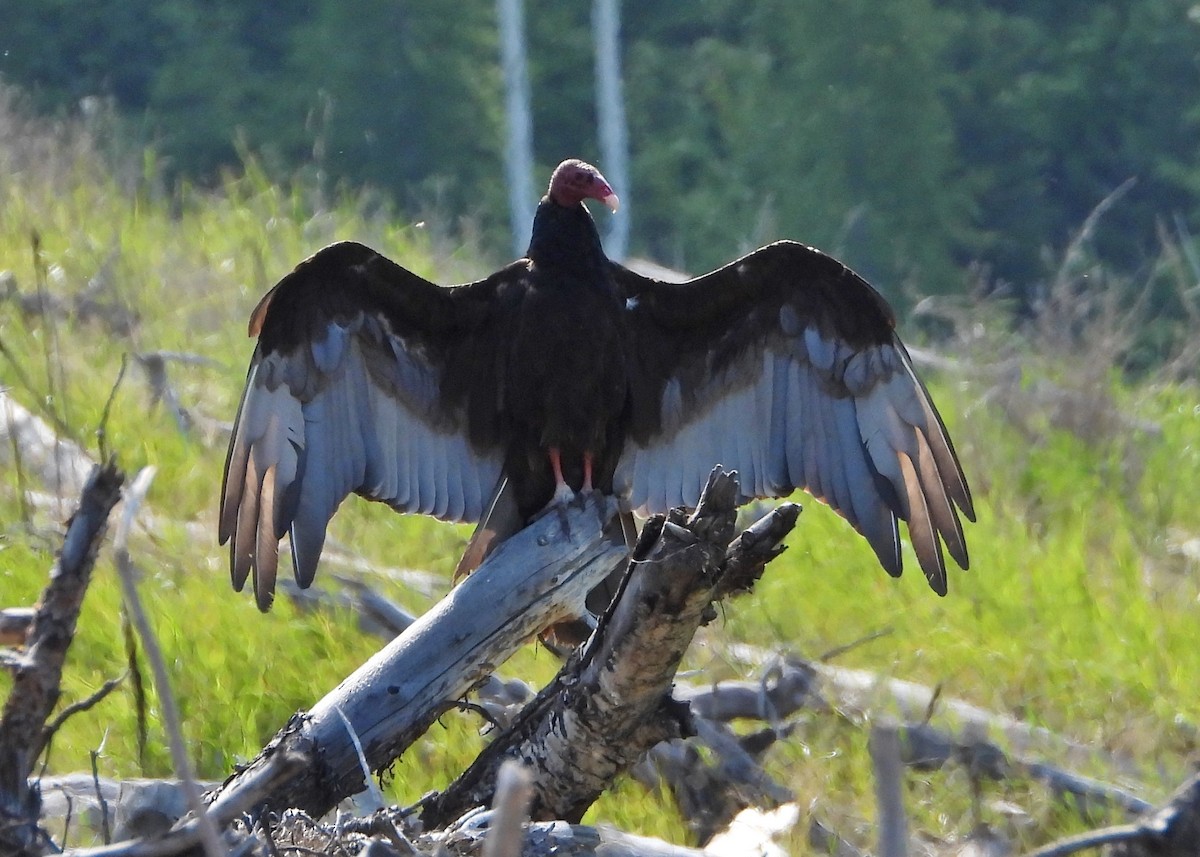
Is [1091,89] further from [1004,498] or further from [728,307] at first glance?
[728,307]

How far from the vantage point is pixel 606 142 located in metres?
16.1

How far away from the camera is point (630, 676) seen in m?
2.33

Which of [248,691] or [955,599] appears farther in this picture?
[955,599]

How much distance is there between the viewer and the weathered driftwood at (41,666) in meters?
2.06

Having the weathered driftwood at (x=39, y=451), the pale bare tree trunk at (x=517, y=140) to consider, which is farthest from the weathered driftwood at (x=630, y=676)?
the pale bare tree trunk at (x=517, y=140)

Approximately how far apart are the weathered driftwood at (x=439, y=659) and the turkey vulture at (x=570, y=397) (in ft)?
1.41

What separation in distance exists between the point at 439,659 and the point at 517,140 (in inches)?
486

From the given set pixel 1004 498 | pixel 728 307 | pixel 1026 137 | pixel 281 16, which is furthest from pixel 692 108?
pixel 728 307

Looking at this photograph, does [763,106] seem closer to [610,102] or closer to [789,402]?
[610,102]

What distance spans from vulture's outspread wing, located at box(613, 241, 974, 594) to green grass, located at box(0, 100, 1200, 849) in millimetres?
682

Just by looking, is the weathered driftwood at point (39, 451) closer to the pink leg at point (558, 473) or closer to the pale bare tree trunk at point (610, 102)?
the pink leg at point (558, 473)

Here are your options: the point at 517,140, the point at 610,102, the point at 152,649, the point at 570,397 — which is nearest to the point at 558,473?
the point at 570,397

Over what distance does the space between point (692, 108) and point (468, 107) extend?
271 cm

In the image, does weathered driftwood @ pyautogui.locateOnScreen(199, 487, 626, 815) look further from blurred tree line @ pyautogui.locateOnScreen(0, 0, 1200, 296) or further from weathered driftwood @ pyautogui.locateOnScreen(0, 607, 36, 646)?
blurred tree line @ pyautogui.locateOnScreen(0, 0, 1200, 296)
